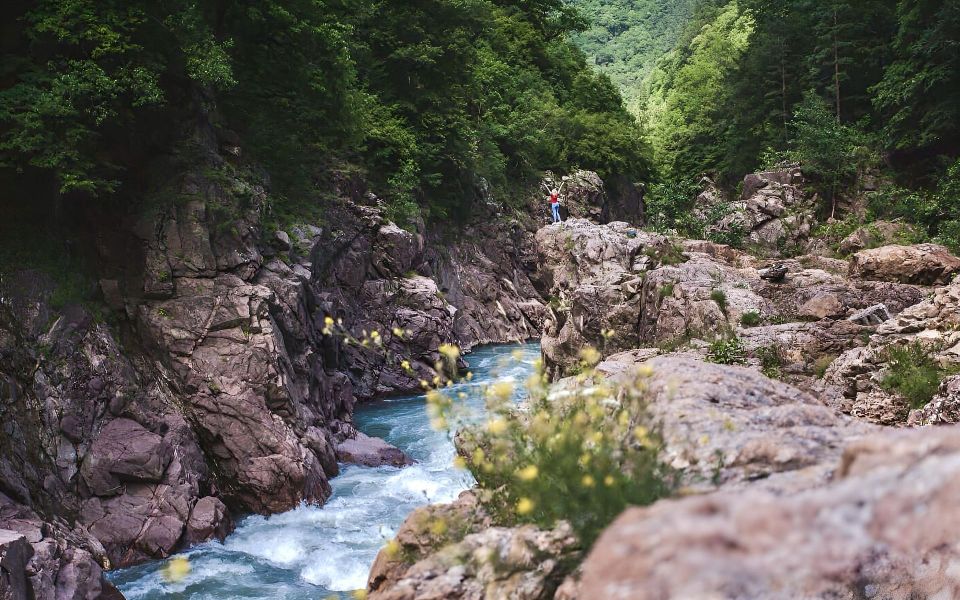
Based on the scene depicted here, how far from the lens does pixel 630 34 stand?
144 m

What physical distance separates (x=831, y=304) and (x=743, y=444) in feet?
41.6

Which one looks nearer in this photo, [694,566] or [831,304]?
[694,566]

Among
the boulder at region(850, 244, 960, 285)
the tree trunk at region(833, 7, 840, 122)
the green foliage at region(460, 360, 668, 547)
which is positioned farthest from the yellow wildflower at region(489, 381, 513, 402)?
the tree trunk at region(833, 7, 840, 122)

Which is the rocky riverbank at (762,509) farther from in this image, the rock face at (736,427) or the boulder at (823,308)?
the boulder at (823,308)

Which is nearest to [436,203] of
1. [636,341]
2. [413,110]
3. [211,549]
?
[413,110]

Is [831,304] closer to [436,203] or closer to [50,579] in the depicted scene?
[50,579]

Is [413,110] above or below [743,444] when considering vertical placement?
above

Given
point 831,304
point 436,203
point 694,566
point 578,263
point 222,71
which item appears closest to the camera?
point 694,566

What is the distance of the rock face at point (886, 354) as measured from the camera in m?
9.74

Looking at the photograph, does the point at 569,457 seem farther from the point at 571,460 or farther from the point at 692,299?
the point at 692,299

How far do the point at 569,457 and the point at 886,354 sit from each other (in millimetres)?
9251

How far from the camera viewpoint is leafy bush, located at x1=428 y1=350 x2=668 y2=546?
304 cm

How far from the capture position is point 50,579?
9.10 meters

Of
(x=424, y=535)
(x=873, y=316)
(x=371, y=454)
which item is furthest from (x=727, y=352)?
(x=424, y=535)
